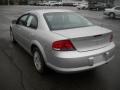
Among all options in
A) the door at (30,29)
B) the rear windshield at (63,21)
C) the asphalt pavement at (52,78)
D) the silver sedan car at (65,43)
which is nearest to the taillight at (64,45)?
the silver sedan car at (65,43)

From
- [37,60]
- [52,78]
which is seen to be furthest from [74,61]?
[37,60]

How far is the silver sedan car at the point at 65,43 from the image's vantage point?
3346 millimetres

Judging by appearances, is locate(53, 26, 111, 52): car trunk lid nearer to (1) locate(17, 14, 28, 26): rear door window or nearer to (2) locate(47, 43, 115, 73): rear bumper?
(2) locate(47, 43, 115, 73): rear bumper

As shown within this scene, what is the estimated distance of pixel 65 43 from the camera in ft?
11.0

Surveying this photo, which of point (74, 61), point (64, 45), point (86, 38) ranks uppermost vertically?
point (86, 38)

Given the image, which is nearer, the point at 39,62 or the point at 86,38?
the point at 86,38

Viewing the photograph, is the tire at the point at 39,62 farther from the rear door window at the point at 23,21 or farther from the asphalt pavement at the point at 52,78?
the rear door window at the point at 23,21

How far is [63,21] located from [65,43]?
1.16 m

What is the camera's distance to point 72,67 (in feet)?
10.9

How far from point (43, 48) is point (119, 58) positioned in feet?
9.12

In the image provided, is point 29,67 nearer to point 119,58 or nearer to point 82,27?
point 82,27

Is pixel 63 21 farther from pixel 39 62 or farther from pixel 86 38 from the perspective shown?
pixel 39 62

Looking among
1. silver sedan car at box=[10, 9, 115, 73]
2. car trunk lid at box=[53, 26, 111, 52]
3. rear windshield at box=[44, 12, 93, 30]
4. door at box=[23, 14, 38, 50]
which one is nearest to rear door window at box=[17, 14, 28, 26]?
door at box=[23, 14, 38, 50]

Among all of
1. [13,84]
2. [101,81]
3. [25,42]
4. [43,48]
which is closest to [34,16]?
[25,42]
